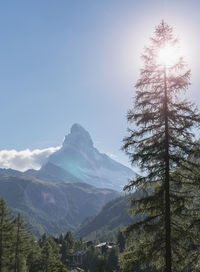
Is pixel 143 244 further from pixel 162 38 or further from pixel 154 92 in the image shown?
pixel 162 38

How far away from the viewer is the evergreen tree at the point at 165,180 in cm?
1414

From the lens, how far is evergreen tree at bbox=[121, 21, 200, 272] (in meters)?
14.1

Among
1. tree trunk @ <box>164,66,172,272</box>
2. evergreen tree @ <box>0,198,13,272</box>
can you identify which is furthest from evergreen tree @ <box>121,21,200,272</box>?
evergreen tree @ <box>0,198,13,272</box>

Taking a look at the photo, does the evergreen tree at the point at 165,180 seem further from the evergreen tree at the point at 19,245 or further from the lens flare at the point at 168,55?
the evergreen tree at the point at 19,245

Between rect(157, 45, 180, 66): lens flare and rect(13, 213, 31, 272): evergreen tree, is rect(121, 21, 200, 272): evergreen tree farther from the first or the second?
rect(13, 213, 31, 272): evergreen tree

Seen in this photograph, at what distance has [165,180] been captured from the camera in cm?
1458

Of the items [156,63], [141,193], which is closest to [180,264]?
[141,193]

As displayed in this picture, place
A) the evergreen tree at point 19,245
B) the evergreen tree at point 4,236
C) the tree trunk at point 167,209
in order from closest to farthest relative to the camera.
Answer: the tree trunk at point 167,209 → the evergreen tree at point 4,236 → the evergreen tree at point 19,245

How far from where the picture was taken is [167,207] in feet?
46.9

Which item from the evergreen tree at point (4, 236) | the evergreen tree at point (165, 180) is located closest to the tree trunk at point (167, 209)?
the evergreen tree at point (165, 180)

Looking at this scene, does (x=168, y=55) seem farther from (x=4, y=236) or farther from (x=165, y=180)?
(x=4, y=236)

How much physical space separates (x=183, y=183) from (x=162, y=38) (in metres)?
8.74

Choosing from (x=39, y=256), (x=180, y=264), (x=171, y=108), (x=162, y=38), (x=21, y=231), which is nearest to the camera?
(x=180, y=264)

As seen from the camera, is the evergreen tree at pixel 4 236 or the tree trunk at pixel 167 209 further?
the evergreen tree at pixel 4 236
